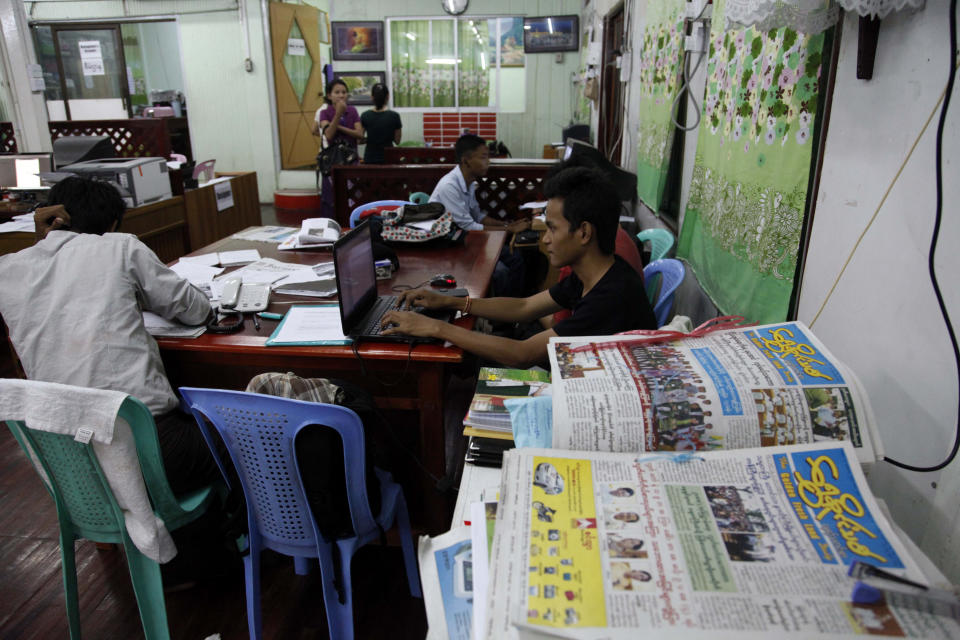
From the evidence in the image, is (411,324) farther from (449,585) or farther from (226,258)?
(226,258)

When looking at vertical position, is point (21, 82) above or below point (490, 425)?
above

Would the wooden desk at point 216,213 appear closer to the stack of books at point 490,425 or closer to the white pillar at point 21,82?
the white pillar at point 21,82

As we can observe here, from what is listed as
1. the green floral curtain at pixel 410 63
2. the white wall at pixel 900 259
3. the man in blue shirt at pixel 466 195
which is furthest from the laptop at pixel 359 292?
the green floral curtain at pixel 410 63

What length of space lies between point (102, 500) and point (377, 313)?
895mm

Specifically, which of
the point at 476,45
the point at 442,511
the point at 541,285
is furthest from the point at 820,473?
the point at 476,45

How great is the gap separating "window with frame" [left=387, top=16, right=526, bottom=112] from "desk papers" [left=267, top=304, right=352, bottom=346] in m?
7.07

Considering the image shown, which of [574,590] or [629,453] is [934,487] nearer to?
[629,453]

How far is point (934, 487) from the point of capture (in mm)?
980

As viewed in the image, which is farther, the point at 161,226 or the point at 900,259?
the point at 161,226

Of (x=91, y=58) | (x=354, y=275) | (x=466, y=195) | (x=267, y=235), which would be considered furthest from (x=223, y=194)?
(x=91, y=58)

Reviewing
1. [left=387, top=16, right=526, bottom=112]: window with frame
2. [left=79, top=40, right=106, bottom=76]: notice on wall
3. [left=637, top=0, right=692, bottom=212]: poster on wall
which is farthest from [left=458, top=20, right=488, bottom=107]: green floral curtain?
[left=637, top=0, right=692, bottom=212]: poster on wall

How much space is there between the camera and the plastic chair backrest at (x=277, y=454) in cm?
136

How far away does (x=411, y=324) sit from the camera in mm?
1751

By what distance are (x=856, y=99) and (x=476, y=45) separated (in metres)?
7.75
